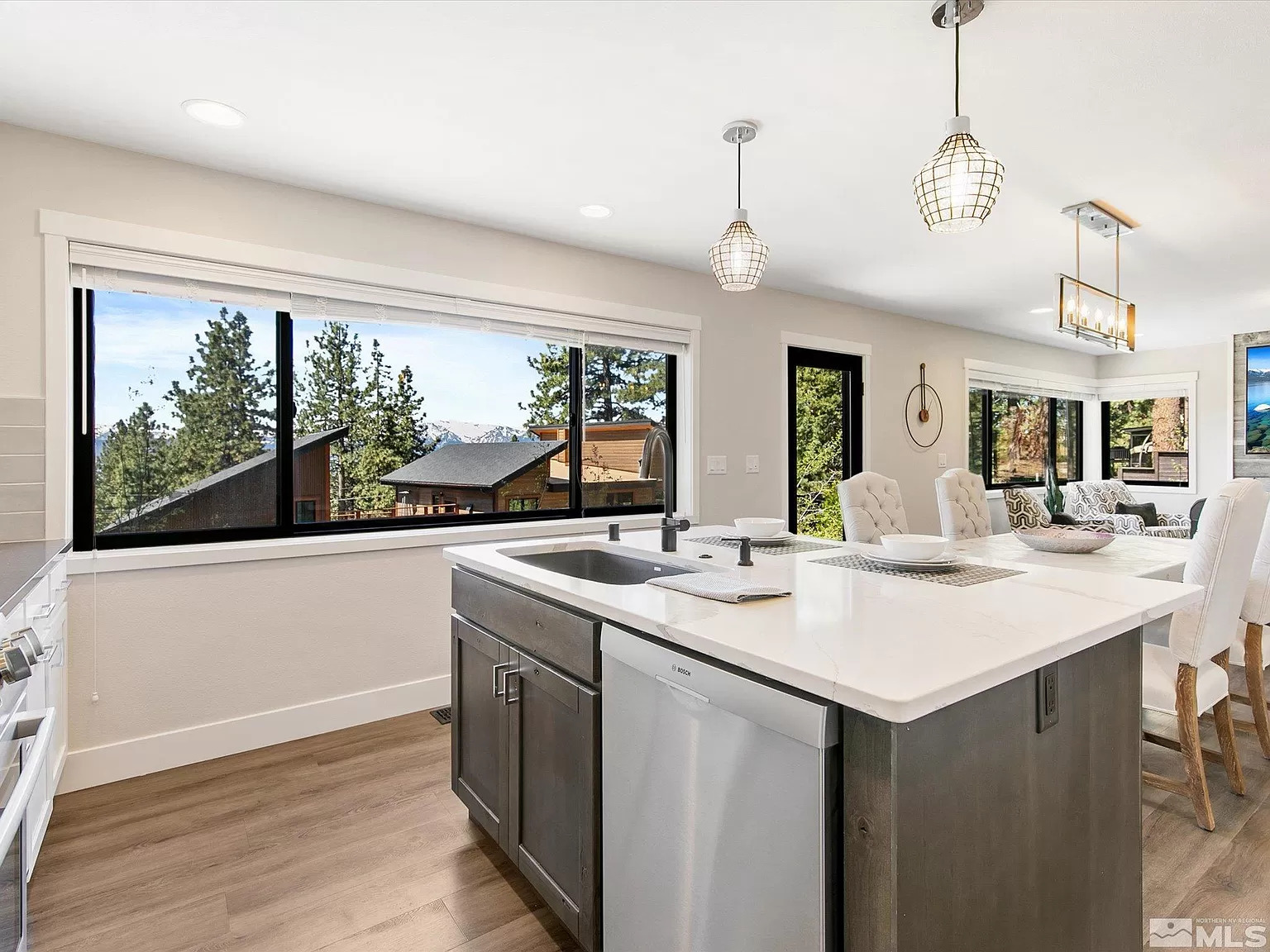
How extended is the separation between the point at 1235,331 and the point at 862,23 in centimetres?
689

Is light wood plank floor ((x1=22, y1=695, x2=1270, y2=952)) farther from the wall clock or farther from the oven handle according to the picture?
the wall clock

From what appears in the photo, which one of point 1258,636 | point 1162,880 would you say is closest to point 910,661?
point 1162,880

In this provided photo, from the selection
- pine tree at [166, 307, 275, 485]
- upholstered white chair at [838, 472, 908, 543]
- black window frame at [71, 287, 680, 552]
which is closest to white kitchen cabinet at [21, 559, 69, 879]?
black window frame at [71, 287, 680, 552]

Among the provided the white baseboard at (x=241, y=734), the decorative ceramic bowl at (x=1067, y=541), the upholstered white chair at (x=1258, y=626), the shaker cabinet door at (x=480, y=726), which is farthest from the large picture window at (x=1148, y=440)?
the shaker cabinet door at (x=480, y=726)

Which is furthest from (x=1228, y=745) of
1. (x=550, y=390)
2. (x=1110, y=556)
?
(x=550, y=390)

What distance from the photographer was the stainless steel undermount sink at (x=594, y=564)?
2168 mm

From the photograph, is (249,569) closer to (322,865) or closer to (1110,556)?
(322,865)

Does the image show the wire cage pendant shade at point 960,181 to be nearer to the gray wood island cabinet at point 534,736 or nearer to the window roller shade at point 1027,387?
the gray wood island cabinet at point 534,736

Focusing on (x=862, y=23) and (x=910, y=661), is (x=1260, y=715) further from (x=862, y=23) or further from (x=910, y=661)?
(x=862, y=23)

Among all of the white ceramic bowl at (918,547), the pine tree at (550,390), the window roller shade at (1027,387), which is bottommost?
the white ceramic bowl at (918,547)

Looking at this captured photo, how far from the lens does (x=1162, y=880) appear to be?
1.90 metres

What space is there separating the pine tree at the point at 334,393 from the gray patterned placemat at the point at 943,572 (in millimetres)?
2247

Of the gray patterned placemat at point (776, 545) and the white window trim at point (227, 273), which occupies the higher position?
the white window trim at point (227, 273)

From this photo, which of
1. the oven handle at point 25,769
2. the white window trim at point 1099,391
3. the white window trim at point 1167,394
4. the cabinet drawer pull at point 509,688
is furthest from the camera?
the white window trim at point 1167,394
